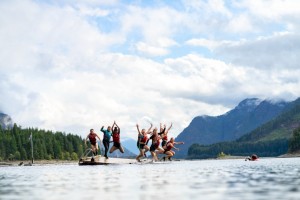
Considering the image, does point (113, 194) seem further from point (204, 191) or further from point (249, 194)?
point (249, 194)

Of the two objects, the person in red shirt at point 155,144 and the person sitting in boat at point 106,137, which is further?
the person in red shirt at point 155,144

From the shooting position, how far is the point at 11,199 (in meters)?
15.8

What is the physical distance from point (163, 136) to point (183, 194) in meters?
41.9

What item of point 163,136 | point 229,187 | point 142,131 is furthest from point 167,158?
point 229,187

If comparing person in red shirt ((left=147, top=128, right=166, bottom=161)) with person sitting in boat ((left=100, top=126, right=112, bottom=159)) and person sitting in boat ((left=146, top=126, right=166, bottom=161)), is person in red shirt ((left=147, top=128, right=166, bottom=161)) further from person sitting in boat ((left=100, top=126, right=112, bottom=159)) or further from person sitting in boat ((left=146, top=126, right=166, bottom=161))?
person sitting in boat ((left=100, top=126, right=112, bottom=159))

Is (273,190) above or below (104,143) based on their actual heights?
below

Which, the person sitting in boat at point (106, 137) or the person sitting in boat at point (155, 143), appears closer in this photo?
the person sitting in boat at point (106, 137)

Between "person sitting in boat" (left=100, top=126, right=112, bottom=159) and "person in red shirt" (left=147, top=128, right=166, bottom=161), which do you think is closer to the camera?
"person sitting in boat" (left=100, top=126, right=112, bottom=159)

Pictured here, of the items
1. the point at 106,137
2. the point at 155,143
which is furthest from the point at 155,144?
the point at 106,137

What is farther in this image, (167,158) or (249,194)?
(167,158)

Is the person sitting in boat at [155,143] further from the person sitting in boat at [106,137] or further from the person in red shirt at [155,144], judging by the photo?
the person sitting in boat at [106,137]

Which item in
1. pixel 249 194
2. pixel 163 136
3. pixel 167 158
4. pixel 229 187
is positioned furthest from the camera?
pixel 167 158

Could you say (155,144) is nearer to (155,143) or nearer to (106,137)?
(155,143)

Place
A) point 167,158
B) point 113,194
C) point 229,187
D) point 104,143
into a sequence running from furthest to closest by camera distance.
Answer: point 167,158, point 104,143, point 229,187, point 113,194
